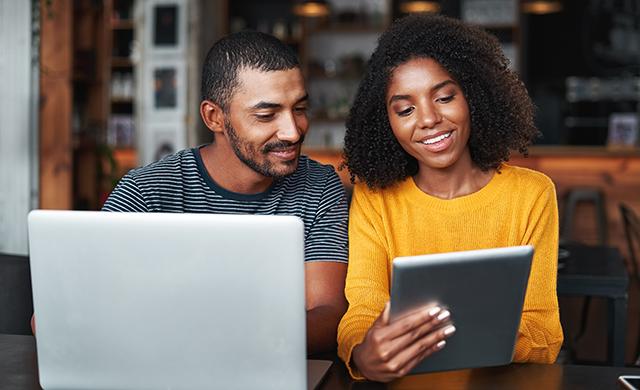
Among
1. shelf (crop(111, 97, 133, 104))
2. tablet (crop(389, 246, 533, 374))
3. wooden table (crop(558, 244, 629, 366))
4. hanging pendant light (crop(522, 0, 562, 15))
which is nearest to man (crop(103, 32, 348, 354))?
tablet (crop(389, 246, 533, 374))

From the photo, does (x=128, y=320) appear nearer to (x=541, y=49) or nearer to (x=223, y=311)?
(x=223, y=311)

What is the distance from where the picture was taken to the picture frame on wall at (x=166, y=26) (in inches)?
218

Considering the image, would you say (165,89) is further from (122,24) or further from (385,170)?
(385,170)

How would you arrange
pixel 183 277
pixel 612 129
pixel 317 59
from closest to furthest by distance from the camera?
pixel 183 277, pixel 612 129, pixel 317 59

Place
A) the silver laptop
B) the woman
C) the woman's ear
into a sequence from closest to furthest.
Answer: the silver laptop
the woman
the woman's ear

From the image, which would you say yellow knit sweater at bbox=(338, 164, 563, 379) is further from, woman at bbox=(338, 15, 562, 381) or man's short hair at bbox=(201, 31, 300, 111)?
man's short hair at bbox=(201, 31, 300, 111)

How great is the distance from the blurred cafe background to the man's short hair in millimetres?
1189

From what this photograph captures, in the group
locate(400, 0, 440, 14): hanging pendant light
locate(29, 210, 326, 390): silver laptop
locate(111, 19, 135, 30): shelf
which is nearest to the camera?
locate(29, 210, 326, 390): silver laptop

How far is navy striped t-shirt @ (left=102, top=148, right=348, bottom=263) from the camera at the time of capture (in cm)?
170

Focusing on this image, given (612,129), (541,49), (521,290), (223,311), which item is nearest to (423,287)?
(521,290)

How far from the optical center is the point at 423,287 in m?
1.09

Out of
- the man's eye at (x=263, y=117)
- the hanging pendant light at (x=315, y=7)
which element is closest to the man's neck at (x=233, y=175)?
the man's eye at (x=263, y=117)

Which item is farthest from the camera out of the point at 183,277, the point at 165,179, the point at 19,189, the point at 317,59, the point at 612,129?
the point at 317,59

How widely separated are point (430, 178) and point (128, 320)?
86 centimetres
